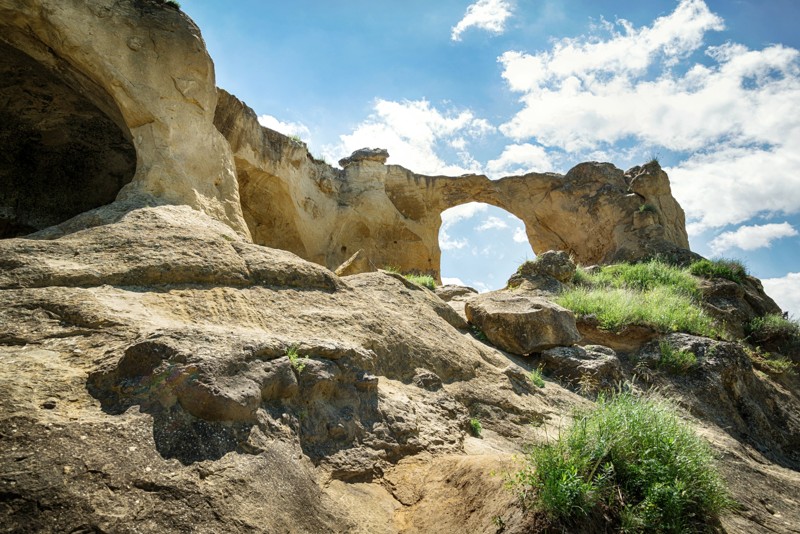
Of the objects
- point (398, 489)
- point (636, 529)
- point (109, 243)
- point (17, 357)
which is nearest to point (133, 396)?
point (17, 357)

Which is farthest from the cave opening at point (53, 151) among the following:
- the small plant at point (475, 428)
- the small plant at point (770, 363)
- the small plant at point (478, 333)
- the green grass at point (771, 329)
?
the green grass at point (771, 329)

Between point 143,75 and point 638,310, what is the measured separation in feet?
27.9

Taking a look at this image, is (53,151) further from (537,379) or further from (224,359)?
(537,379)

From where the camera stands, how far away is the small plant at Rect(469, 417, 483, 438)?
17.3 feet

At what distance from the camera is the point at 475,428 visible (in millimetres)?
5305

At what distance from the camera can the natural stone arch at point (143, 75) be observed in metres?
6.73

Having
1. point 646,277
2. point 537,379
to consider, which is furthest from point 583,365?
point 646,277

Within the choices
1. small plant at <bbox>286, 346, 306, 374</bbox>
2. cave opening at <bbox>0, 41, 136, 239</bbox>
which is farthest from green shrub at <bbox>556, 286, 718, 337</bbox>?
cave opening at <bbox>0, 41, 136, 239</bbox>

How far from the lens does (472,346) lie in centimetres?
696

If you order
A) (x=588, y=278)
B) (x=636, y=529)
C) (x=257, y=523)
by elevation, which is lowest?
(x=257, y=523)

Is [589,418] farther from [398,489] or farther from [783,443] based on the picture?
[783,443]

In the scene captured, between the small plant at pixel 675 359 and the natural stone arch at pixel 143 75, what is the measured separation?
22.8 feet

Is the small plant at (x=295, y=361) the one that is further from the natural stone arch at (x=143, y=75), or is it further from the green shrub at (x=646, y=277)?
the green shrub at (x=646, y=277)

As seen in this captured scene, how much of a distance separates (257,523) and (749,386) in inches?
351
